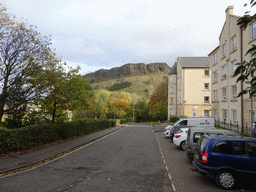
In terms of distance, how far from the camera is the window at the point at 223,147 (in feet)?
21.4

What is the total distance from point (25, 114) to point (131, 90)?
133565 mm

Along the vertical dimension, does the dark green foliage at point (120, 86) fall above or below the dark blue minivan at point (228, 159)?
above

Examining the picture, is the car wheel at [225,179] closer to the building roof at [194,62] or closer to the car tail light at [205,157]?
the car tail light at [205,157]

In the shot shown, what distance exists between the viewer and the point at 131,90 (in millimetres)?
148250

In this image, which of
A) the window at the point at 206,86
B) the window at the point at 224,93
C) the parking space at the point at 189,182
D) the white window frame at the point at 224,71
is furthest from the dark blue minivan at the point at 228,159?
the window at the point at 206,86

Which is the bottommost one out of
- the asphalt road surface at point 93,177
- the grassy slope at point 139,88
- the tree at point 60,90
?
the asphalt road surface at point 93,177

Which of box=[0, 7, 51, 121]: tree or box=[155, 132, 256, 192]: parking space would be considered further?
box=[0, 7, 51, 121]: tree

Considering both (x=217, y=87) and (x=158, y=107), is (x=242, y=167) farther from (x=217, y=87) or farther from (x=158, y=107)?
(x=158, y=107)

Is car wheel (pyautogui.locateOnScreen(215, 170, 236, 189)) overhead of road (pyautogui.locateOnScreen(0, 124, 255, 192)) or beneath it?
overhead

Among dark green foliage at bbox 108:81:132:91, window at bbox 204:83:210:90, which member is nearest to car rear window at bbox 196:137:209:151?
window at bbox 204:83:210:90

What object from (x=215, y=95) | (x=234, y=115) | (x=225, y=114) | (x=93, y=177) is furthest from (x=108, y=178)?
(x=215, y=95)

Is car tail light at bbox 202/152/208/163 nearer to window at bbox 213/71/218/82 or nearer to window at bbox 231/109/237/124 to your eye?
window at bbox 231/109/237/124

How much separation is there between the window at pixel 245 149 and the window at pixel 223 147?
203mm

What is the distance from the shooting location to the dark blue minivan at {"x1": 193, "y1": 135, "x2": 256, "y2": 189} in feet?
20.7
